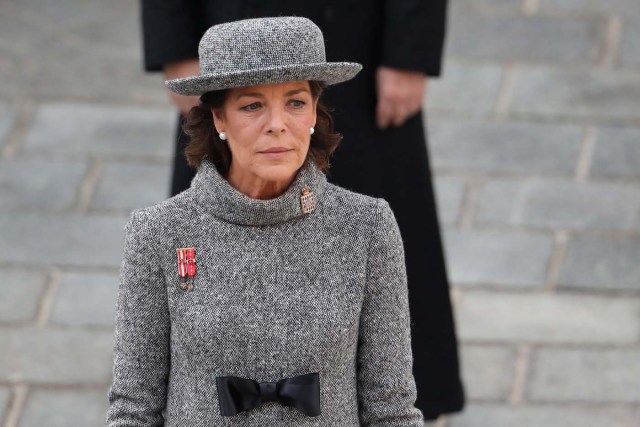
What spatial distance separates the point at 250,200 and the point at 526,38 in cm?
467

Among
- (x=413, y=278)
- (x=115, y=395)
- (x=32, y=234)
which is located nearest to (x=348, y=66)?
(x=115, y=395)

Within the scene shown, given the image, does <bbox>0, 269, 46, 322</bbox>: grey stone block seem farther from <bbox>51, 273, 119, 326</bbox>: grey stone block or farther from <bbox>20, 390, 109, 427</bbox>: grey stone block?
<bbox>20, 390, 109, 427</bbox>: grey stone block

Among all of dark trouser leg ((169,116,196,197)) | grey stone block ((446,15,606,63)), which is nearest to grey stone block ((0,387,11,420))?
dark trouser leg ((169,116,196,197))

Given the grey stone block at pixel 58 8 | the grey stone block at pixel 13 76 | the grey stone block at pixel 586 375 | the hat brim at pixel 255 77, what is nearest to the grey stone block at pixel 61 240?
the grey stone block at pixel 13 76

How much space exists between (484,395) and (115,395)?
7.01 feet

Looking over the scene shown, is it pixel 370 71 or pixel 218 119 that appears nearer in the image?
pixel 218 119

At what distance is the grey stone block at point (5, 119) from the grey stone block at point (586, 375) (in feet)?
8.90

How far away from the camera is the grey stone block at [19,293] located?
471cm

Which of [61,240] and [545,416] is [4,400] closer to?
[61,240]

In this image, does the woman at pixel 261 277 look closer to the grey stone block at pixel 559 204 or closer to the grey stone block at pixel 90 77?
the grey stone block at pixel 559 204

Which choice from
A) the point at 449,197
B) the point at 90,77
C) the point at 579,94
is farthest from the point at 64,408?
the point at 579,94

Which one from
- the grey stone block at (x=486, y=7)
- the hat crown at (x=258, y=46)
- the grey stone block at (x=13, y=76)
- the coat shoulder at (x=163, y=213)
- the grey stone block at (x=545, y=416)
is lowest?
the grey stone block at (x=545, y=416)

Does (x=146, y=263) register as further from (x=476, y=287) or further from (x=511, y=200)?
(x=511, y=200)

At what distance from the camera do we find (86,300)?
15.8ft
